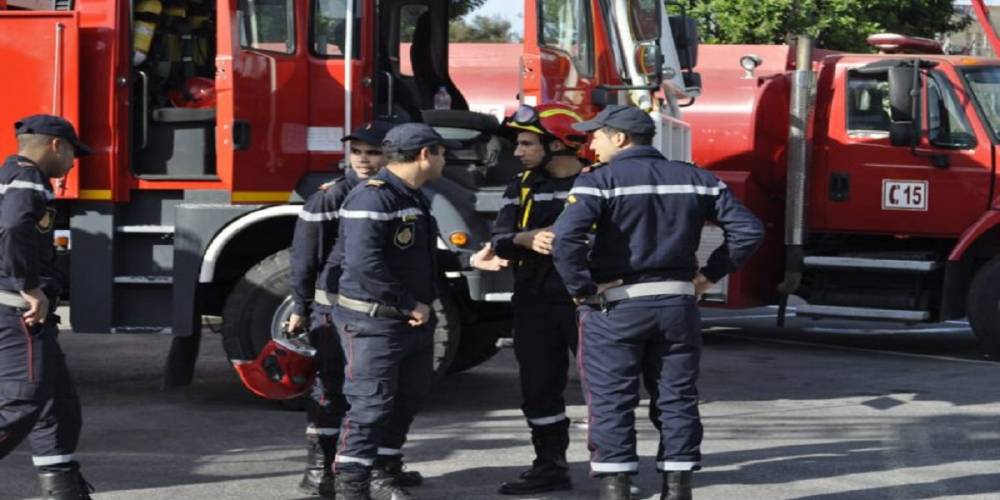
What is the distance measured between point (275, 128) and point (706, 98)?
4942mm

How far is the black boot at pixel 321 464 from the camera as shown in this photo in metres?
7.08

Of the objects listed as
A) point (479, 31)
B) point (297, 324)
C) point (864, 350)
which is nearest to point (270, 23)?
point (297, 324)

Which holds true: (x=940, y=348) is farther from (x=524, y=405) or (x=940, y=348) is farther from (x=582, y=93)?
(x=524, y=405)

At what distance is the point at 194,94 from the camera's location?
9406 mm

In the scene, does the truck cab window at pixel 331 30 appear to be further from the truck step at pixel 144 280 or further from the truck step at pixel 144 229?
the truck step at pixel 144 280

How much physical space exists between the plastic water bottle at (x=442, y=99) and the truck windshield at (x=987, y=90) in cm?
410

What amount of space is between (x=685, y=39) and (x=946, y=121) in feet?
8.20

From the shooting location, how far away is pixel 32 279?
247 inches

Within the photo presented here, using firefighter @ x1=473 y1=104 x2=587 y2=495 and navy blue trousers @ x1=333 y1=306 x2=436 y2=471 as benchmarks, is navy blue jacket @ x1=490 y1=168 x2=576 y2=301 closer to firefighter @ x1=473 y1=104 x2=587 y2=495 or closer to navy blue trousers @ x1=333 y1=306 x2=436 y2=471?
firefighter @ x1=473 y1=104 x2=587 y2=495

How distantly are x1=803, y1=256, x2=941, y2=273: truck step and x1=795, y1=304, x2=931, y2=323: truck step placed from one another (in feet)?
1.04

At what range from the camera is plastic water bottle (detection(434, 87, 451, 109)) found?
Result: 10492 millimetres

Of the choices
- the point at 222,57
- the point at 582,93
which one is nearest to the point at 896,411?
the point at 582,93

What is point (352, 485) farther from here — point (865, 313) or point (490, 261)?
point (865, 313)

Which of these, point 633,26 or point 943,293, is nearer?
point 633,26
